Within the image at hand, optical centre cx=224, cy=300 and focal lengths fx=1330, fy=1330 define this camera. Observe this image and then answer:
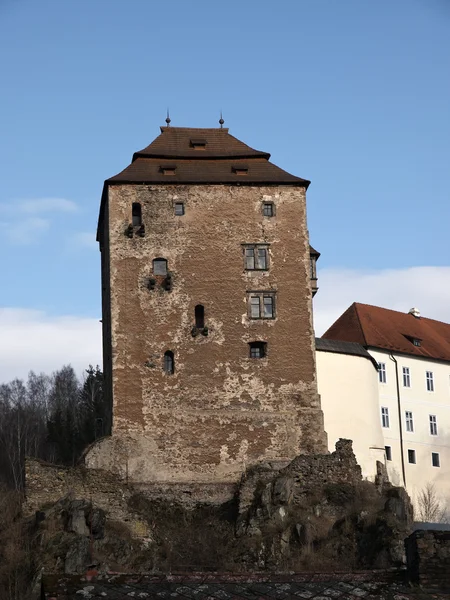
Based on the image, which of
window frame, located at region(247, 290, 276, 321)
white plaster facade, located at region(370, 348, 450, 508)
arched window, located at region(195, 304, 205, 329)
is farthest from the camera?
white plaster facade, located at region(370, 348, 450, 508)

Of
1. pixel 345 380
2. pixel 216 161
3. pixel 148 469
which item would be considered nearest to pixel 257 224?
pixel 216 161

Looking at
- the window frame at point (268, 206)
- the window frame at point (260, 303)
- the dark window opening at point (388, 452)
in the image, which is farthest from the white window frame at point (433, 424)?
the window frame at point (268, 206)

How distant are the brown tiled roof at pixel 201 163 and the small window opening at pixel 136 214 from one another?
1.00 meters

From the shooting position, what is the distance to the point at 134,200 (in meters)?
52.8

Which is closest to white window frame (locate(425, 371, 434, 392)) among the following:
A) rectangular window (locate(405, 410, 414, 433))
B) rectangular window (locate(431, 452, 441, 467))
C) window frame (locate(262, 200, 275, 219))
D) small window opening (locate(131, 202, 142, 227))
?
rectangular window (locate(405, 410, 414, 433))

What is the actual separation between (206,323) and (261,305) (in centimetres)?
227

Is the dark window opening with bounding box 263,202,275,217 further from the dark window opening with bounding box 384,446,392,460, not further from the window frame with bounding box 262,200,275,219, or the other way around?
the dark window opening with bounding box 384,446,392,460

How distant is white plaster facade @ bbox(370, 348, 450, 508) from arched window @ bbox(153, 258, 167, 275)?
41.9ft

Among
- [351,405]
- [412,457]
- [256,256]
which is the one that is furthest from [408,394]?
[256,256]

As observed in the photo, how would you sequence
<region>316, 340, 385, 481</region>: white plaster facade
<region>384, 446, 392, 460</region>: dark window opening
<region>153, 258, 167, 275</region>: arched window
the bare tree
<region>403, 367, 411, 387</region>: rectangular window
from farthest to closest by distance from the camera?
<region>403, 367, 411, 387</region>: rectangular window
<region>384, 446, 392, 460</region>: dark window opening
the bare tree
<region>316, 340, 385, 481</region>: white plaster facade
<region>153, 258, 167, 275</region>: arched window

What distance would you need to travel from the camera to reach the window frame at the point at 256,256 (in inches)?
2055

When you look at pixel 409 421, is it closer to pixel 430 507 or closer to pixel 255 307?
pixel 430 507

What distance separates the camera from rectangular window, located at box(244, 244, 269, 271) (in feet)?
171

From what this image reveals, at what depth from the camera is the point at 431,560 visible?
22.8m
